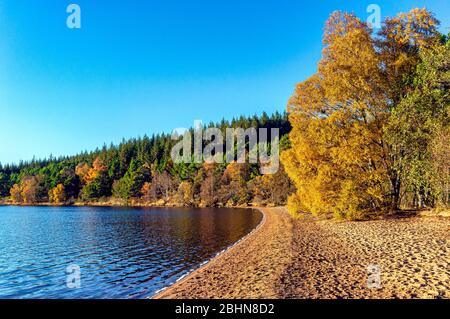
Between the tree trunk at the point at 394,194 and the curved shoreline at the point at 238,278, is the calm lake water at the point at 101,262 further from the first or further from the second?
the tree trunk at the point at 394,194

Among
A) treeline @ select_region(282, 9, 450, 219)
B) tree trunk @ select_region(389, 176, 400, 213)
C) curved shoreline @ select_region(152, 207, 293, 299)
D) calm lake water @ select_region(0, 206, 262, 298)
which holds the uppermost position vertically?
treeline @ select_region(282, 9, 450, 219)

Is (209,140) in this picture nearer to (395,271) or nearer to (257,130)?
(257,130)

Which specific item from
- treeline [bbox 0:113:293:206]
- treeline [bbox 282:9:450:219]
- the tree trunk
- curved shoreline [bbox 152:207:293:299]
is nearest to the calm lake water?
curved shoreline [bbox 152:207:293:299]

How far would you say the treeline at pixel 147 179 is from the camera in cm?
9044

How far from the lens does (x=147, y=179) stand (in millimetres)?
130625

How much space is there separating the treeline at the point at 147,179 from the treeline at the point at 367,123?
163ft

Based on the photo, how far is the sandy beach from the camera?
9.13m

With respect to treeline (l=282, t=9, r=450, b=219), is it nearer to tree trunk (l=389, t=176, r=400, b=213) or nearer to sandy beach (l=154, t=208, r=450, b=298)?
tree trunk (l=389, t=176, r=400, b=213)

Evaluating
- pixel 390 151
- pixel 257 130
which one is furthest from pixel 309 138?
pixel 257 130

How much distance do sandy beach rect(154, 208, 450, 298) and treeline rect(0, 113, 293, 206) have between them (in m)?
57.7
